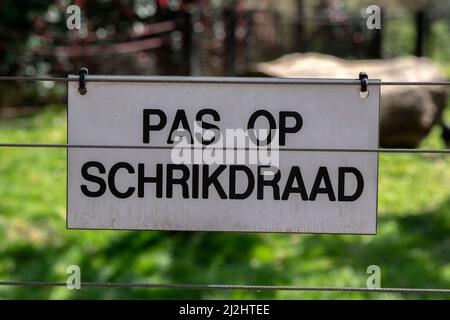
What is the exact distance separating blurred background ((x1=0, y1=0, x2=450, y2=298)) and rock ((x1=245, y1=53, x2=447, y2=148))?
0.05 feet

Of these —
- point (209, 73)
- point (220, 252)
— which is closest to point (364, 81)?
point (220, 252)

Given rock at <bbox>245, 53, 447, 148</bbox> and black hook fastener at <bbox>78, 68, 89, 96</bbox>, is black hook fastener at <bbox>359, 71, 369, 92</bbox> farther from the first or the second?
rock at <bbox>245, 53, 447, 148</bbox>

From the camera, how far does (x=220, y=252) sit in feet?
19.3

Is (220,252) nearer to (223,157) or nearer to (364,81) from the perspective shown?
(223,157)

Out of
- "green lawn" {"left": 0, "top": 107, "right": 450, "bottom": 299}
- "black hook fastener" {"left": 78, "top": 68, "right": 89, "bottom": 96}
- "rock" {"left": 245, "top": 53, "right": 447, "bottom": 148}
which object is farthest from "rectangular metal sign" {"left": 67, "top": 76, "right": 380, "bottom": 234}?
"rock" {"left": 245, "top": 53, "right": 447, "bottom": 148}

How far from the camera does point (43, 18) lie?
11.1m

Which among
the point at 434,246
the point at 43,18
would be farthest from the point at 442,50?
the point at 434,246

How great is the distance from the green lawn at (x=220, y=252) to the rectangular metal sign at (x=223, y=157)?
2278 millimetres

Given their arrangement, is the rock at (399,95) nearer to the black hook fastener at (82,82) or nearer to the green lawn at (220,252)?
the green lawn at (220,252)

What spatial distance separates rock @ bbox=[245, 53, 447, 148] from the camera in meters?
8.15

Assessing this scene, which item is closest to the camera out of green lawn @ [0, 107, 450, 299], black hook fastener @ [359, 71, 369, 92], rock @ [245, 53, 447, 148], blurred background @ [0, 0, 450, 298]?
black hook fastener @ [359, 71, 369, 92]

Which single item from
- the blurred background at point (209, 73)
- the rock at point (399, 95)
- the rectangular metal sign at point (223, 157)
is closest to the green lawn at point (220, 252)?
the blurred background at point (209, 73)

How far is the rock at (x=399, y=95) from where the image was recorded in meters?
8.15

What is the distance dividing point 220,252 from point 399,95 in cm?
318
